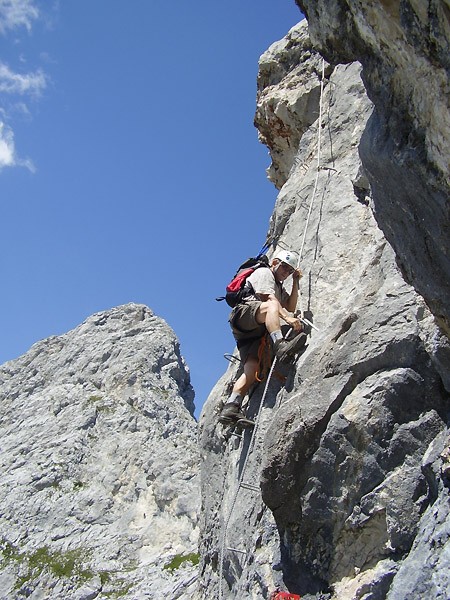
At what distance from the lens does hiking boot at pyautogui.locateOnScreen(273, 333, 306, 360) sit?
11164mm

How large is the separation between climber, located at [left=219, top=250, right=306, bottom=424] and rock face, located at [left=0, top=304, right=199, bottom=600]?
Answer: 21.4m

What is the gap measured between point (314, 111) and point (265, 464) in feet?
32.4

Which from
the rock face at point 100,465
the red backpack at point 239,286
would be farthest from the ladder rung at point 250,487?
the rock face at point 100,465

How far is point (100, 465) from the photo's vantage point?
148 ft

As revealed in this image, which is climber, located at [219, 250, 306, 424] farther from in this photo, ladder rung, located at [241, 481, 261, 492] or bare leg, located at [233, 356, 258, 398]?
ladder rung, located at [241, 481, 261, 492]

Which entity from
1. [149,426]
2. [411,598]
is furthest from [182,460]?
[411,598]

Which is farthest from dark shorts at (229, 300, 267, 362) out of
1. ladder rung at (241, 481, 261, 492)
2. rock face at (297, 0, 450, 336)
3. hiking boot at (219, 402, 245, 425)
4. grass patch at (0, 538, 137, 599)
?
grass patch at (0, 538, 137, 599)

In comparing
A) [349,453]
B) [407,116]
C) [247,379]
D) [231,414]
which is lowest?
[349,453]

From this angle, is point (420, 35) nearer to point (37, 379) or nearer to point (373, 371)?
point (373, 371)

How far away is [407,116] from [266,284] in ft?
18.5

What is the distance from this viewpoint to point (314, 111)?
16.8 metres

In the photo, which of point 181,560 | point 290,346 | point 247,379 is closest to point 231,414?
point 247,379

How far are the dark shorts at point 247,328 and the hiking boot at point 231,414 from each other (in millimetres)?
969

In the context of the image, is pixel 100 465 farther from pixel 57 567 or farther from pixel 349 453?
pixel 349 453
